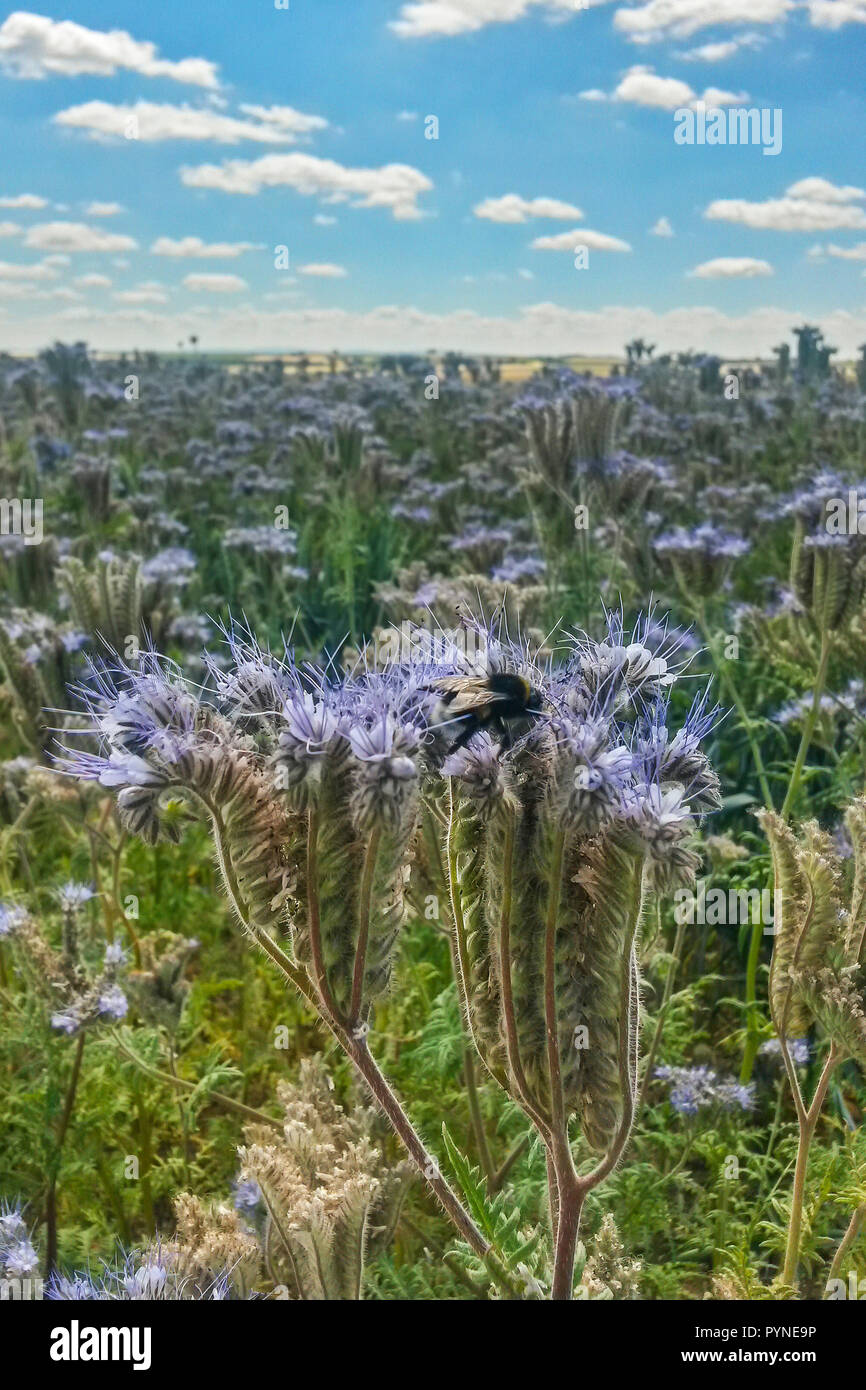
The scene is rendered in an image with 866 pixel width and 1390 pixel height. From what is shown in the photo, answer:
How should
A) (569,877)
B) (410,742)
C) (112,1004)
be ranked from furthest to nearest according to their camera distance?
(112,1004) < (569,877) < (410,742)

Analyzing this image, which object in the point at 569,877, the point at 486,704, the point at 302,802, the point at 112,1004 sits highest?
the point at 486,704

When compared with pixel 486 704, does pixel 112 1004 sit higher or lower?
lower

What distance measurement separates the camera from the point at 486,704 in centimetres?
149

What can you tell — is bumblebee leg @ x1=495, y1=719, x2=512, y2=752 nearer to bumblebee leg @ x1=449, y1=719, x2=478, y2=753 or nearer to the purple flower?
bumblebee leg @ x1=449, y1=719, x2=478, y2=753

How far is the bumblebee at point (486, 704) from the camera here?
1.48 metres

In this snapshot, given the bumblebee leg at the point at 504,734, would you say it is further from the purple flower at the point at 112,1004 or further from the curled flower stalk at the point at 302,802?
the purple flower at the point at 112,1004

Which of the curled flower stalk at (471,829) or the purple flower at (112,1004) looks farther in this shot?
the purple flower at (112,1004)

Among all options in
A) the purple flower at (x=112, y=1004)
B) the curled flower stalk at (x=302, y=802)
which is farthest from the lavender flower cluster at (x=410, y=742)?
the purple flower at (x=112, y=1004)

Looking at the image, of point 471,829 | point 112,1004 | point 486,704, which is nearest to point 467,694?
point 486,704

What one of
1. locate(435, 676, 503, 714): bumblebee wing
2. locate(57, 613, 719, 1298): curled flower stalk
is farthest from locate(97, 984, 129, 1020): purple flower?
locate(435, 676, 503, 714): bumblebee wing

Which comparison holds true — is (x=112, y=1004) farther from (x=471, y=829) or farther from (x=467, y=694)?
(x=467, y=694)

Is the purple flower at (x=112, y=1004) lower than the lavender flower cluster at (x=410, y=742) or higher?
lower
